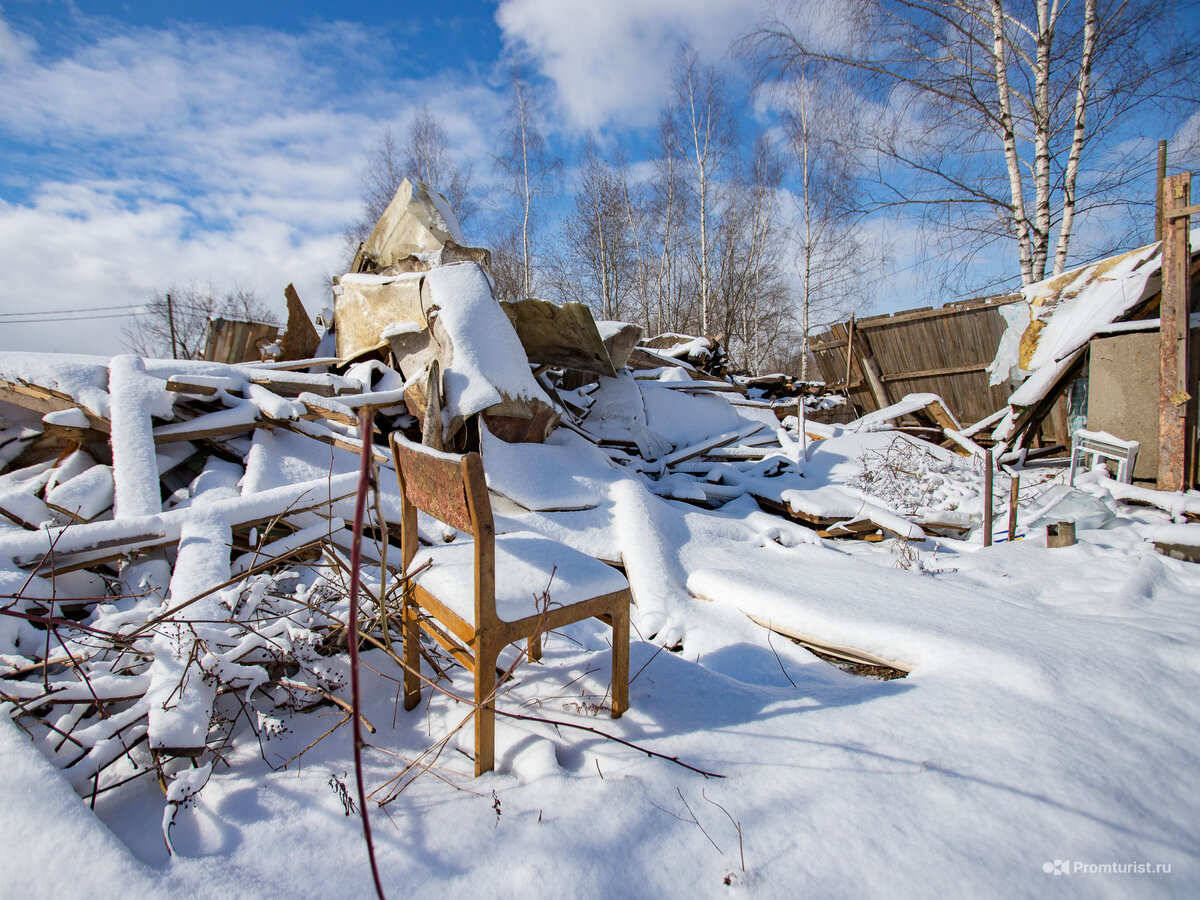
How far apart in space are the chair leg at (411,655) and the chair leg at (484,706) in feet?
1.52

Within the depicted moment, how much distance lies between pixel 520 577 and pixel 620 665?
45 cm

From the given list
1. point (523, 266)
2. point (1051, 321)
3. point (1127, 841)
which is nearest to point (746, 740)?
point (1127, 841)

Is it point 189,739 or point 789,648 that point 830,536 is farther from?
point 189,739

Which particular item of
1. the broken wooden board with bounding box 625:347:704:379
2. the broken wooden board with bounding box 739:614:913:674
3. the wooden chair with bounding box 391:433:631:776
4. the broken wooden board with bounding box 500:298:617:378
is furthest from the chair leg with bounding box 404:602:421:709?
the broken wooden board with bounding box 625:347:704:379

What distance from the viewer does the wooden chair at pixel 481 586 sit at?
1445 millimetres

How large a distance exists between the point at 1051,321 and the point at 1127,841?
5650 millimetres

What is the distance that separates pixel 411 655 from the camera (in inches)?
76.0

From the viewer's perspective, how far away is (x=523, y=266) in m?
15.3

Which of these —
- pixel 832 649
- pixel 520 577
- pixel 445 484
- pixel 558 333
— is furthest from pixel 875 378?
pixel 445 484

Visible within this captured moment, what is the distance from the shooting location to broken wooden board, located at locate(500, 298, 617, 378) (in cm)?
502

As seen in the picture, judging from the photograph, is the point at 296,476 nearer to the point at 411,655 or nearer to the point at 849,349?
the point at 411,655

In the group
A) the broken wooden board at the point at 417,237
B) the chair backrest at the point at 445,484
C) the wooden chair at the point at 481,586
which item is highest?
the broken wooden board at the point at 417,237

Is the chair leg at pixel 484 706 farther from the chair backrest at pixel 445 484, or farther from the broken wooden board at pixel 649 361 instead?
the broken wooden board at pixel 649 361

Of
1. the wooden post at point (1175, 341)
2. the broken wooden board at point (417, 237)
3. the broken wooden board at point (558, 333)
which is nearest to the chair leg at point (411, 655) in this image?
the broken wooden board at point (558, 333)
